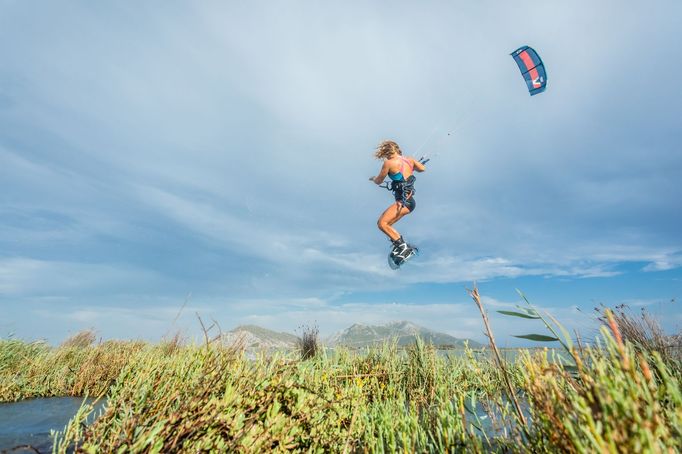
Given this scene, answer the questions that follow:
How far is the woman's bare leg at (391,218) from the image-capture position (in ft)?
30.3

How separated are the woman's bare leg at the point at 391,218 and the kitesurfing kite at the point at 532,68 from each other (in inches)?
217

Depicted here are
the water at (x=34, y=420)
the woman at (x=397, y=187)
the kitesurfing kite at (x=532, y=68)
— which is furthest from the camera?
the kitesurfing kite at (x=532, y=68)

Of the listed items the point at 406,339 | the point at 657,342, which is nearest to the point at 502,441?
the point at 657,342

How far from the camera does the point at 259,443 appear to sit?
2738 mm

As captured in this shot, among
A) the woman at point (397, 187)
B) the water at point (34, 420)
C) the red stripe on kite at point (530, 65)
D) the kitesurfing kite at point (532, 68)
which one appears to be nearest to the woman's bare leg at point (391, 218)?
the woman at point (397, 187)

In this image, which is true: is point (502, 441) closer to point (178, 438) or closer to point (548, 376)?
point (548, 376)

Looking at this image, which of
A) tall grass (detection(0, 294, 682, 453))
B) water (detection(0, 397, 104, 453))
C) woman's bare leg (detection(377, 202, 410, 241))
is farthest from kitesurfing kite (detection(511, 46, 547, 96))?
water (detection(0, 397, 104, 453))

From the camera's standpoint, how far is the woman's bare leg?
925 centimetres

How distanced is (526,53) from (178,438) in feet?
41.2

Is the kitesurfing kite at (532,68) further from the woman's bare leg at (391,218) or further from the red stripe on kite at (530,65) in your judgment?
the woman's bare leg at (391,218)

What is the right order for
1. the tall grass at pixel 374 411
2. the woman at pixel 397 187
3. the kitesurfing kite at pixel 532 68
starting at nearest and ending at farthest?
1. the tall grass at pixel 374 411
2. the woman at pixel 397 187
3. the kitesurfing kite at pixel 532 68

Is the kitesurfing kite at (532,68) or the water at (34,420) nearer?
the water at (34,420)

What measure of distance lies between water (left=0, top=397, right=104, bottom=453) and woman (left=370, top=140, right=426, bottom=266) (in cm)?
738

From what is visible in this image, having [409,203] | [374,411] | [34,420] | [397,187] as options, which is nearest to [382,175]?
[397,187]
